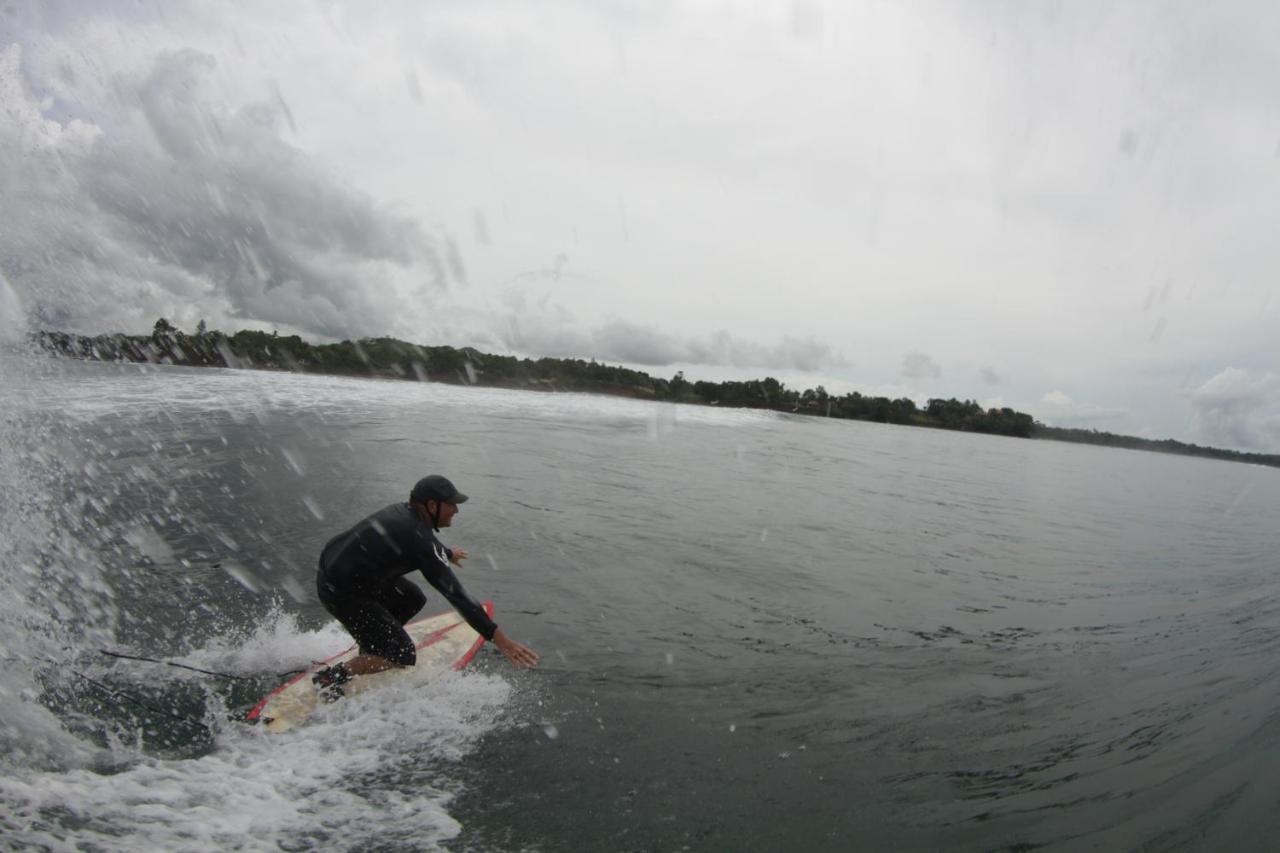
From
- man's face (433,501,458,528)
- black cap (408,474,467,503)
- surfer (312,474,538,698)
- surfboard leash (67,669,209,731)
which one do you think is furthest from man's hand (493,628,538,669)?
surfboard leash (67,669,209,731)

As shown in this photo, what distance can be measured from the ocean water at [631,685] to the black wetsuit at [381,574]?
746mm

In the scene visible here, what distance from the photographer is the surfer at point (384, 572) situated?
21.5 ft

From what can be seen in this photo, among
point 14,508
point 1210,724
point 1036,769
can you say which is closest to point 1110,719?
point 1210,724

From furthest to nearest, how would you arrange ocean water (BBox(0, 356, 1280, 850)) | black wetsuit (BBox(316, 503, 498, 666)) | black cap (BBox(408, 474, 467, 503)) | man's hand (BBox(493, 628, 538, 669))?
1. black cap (BBox(408, 474, 467, 503))
2. black wetsuit (BBox(316, 503, 498, 666))
3. man's hand (BBox(493, 628, 538, 669))
4. ocean water (BBox(0, 356, 1280, 850))

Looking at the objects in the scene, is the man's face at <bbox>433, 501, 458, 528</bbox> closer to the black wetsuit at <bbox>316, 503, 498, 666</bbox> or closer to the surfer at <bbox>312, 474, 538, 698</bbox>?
the surfer at <bbox>312, 474, 538, 698</bbox>

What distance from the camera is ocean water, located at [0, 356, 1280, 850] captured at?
17.6ft

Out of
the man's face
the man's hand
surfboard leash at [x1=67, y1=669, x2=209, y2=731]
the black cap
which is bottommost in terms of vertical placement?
surfboard leash at [x1=67, y1=669, x2=209, y2=731]

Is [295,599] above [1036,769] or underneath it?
underneath

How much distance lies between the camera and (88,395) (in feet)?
109

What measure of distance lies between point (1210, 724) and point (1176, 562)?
1363 centimetres

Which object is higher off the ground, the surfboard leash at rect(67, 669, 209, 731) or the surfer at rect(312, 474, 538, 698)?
the surfer at rect(312, 474, 538, 698)

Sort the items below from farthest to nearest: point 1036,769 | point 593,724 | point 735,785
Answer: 1. point 593,724
2. point 1036,769
3. point 735,785

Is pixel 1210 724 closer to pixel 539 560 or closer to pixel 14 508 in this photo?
pixel 539 560

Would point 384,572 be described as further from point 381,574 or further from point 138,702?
point 138,702
